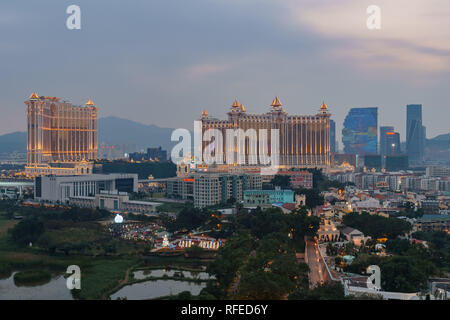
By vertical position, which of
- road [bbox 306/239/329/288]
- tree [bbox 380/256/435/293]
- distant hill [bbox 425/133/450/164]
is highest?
distant hill [bbox 425/133/450/164]

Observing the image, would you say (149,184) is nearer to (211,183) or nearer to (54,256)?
(211,183)

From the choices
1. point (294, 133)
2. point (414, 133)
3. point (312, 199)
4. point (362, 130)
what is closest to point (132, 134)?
point (362, 130)

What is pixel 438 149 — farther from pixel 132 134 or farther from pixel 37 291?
pixel 37 291

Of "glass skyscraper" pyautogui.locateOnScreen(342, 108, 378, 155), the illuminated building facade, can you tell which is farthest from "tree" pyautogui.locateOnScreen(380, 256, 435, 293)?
"glass skyscraper" pyautogui.locateOnScreen(342, 108, 378, 155)

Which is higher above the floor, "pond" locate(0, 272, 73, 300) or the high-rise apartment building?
the high-rise apartment building

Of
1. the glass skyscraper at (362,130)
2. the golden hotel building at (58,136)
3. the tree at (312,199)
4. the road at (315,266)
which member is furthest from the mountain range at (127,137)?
the road at (315,266)

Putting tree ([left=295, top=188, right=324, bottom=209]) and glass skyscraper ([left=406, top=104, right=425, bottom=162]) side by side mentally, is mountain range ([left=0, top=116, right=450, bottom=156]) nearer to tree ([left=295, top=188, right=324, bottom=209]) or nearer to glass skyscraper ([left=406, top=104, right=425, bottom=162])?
glass skyscraper ([left=406, top=104, right=425, bottom=162])
